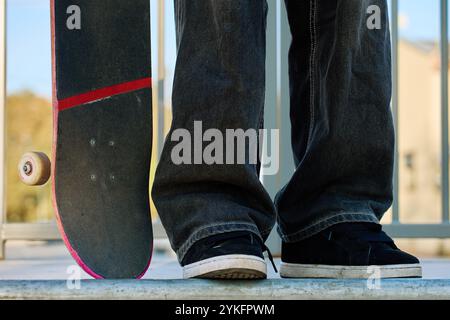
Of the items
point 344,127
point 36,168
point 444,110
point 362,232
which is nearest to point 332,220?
point 362,232

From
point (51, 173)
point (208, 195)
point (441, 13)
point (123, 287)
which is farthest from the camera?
point (441, 13)

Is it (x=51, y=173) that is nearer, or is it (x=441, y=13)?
(x=51, y=173)

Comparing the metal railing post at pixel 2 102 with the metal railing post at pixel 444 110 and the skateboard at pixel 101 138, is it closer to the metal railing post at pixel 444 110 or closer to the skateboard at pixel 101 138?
the skateboard at pixel 101 138

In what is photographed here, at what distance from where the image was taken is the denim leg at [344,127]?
1163 millimetres

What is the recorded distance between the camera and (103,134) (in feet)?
4.04

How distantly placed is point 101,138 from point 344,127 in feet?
1.40

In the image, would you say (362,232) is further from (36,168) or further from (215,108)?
(36,168)

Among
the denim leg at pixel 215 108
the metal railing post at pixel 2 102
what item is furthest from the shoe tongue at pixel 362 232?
the metal railing post at pixel 2 102

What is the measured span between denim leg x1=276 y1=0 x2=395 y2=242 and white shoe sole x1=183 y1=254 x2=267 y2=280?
0.25m

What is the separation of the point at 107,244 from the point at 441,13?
1501 mm

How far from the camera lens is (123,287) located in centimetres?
92

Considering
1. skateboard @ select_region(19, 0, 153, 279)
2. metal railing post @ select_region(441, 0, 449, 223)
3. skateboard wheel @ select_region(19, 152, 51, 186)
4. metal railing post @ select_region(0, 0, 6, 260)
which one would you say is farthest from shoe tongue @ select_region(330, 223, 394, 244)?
metal railing post @ select_region(0, 0, 6, 260)

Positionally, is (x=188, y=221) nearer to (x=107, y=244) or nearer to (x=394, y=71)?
(x=107, y=244)
